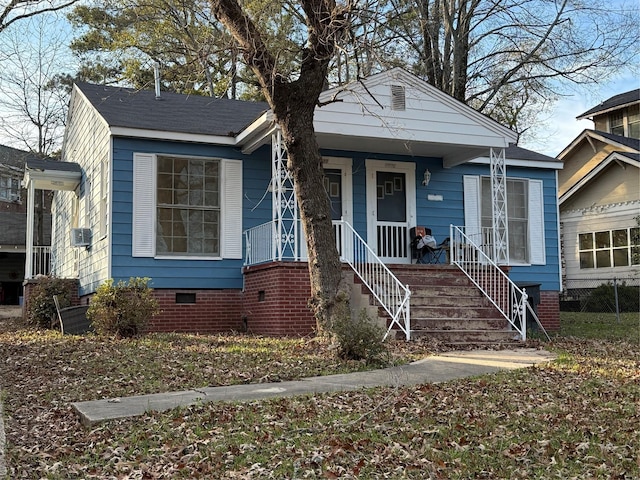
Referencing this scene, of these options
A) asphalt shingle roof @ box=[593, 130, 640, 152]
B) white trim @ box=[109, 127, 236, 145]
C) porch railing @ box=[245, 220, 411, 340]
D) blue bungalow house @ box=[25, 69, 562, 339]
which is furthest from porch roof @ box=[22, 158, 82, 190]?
asphalt shingle roof @ box=[593, 130, 640, 152]

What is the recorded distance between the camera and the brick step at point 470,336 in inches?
417

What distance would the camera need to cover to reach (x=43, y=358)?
30.7ft

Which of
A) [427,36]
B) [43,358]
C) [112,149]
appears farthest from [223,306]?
[427,36]

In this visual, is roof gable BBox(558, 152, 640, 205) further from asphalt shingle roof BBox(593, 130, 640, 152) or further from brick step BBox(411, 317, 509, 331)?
brick step BBox(411, 317, 509, 331)

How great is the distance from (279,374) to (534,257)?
9713 millimetres

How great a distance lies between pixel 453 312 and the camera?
11.4 metres

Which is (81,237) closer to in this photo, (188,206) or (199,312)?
(188,206)

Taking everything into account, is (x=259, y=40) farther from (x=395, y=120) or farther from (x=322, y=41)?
(x=395, y=120)

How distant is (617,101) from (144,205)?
23.6 m

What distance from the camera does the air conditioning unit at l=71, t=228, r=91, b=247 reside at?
572 inches

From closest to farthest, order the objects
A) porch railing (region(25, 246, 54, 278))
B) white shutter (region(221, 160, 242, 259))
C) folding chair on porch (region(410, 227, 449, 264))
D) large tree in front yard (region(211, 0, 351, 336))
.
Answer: large tree in front yard (region(211, 0, 351, 336)) < white shutter (region(221, 160, 242, 259)) < folding chair on porch (region(410, 227, 449, 264)) < porch railing (region(25, 246, 54, 278))

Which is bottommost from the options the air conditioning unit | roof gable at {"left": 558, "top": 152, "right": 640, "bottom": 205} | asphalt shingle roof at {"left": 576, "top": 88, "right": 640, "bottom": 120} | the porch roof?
the air conditioning unit

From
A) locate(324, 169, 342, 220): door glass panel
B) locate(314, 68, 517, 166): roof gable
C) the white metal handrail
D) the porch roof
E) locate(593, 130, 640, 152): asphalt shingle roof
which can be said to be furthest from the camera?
locate(593, 130, 640, 152): asphalt shingle roof

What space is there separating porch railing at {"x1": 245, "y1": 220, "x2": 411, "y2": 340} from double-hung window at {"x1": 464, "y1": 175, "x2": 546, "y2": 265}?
3.09m
